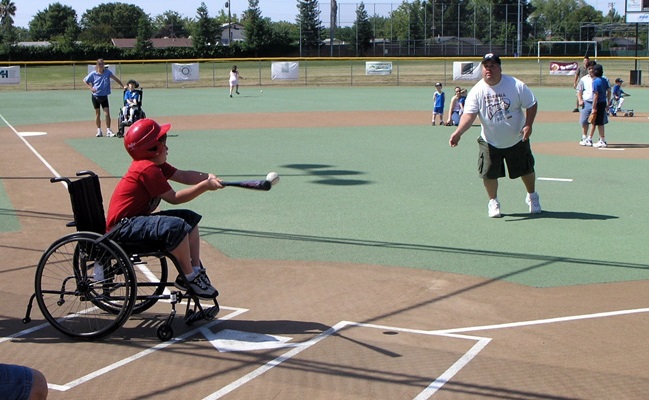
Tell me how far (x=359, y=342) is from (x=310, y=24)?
75.7 metres

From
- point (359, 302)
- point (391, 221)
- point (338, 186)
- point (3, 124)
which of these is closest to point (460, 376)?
point (359, 302)

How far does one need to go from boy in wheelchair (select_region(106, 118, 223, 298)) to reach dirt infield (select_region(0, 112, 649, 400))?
0.53 meters

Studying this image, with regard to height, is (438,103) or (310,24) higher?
(310,24)

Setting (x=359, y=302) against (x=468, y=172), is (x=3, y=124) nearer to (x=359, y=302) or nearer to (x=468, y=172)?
(x=468, y=172)

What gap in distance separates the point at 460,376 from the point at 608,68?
5658cm

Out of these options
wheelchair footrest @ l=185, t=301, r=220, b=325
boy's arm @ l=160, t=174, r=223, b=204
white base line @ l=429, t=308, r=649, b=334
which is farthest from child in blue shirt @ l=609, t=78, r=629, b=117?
boy's arm @ l=160, t=174, r=223, b=204

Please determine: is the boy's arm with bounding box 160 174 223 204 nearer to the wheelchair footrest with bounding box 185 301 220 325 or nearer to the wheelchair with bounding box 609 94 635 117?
the wheelchair footrest with bounding box 185 301 220 325

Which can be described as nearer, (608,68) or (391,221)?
(391,221)

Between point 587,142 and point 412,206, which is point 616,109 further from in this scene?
point 412,206

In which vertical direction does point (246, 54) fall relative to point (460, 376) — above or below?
above

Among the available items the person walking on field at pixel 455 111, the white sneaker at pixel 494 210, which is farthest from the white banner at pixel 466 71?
the white sneaker at pixel 494 210

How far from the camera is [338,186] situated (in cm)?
1298

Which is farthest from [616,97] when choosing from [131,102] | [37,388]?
[37,388]

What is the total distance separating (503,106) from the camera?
33.3 feet
